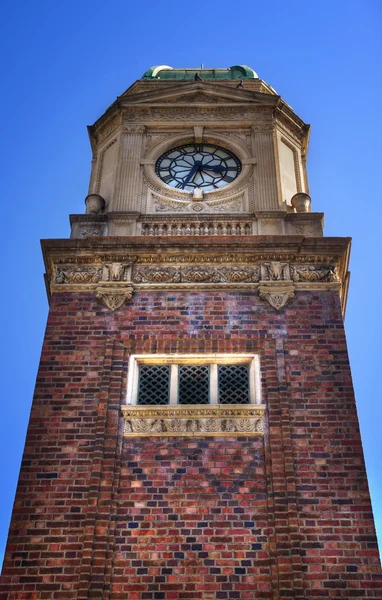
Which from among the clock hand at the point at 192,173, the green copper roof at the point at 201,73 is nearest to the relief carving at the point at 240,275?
the clock hand at the point at 192,173

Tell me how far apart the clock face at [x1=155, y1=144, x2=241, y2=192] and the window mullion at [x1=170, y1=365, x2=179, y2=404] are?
488 centimetres

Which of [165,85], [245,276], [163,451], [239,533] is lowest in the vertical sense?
[239,533]

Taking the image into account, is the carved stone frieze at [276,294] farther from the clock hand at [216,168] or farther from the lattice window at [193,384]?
the clock hand at [216,168]

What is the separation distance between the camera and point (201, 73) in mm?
20531

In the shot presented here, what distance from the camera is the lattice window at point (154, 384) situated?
1261 centimetres

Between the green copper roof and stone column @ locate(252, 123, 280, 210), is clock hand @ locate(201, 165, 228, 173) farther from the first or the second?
the green copper roof

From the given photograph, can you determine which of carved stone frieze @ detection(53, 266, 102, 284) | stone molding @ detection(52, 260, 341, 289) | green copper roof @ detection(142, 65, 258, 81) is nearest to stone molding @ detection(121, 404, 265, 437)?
stone molding @ detection(52, 260, 341, 289)

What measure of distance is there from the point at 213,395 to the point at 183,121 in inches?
291

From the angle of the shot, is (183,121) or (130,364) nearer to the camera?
(130,364)

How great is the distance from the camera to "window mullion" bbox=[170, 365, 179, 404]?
1251 cm

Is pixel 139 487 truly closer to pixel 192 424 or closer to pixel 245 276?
pixel 192 424

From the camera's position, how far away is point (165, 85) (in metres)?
19.3

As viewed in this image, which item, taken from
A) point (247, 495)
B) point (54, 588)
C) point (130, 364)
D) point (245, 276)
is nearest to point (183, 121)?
point (245, 276)

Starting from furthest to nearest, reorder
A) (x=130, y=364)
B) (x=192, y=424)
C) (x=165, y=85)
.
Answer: (x=165, y=85) < (x=130, y=364) < (x=192, y=424)
